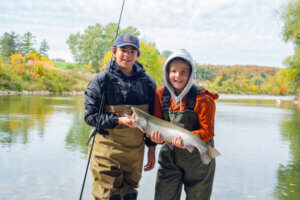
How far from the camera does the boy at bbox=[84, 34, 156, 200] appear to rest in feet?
9.47

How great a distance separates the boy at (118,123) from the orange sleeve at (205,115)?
587 mm

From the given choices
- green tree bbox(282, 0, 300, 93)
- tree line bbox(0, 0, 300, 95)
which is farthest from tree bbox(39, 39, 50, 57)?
green tree bbox(282, 0, 300, 93)

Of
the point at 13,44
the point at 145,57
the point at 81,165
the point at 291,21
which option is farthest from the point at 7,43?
the point at 81,165

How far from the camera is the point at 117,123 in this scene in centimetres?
280

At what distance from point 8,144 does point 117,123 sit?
18.4 ft

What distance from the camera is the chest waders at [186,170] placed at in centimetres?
273

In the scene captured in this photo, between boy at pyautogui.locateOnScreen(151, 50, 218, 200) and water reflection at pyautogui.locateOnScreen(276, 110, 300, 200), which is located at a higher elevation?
boy at pyautogui.locateOnScreen(151, 50, 218, 200)

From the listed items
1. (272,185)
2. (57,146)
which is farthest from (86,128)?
(272,185)

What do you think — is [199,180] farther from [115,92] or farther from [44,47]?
[44,47]

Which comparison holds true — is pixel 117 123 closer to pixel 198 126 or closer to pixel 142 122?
pixel 142 122

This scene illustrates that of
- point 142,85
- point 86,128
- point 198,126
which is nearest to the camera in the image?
point 198,126

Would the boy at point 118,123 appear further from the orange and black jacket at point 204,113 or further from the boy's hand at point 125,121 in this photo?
the orange and black jacket at point 204,113

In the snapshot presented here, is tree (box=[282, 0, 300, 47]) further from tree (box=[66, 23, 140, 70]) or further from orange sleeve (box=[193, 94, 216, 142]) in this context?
tree (box=[66, 23, 140, 70])

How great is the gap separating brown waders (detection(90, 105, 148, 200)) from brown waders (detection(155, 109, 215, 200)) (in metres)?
0.35
